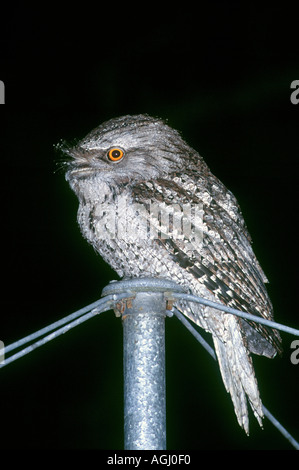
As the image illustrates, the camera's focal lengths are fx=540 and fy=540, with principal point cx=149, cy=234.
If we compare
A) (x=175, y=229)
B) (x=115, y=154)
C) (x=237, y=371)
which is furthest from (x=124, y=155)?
(x=237, y=371)

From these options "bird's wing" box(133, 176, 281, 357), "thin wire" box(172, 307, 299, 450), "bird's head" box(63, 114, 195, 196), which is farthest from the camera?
"bird's head" box(63, 114, 195, 196)

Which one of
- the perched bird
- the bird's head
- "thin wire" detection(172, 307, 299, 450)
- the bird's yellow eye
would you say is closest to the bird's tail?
the perched bird

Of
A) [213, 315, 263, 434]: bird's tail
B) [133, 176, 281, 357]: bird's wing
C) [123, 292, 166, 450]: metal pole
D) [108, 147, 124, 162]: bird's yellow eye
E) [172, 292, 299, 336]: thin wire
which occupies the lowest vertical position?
[123, 292, 166, 450]: metal pole

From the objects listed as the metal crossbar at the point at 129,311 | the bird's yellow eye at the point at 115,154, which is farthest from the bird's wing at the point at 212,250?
the metal crossbar at the point at 129,311

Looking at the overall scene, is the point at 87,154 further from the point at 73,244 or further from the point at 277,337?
the point at 73,244

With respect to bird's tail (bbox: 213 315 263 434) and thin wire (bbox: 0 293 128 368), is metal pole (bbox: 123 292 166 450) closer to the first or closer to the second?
thin wire (bbox: 0 293 128 368)

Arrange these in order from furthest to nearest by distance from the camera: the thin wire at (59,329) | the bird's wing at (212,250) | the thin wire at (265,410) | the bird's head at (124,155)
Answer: the bird's head at (124,155) < the bird's wing at (212,250) < the thin wire at (265,410) < the thin wire at (59,329)

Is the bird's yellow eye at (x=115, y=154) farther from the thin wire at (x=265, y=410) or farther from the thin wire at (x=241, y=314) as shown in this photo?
the thin wire at (x=241, y=314)

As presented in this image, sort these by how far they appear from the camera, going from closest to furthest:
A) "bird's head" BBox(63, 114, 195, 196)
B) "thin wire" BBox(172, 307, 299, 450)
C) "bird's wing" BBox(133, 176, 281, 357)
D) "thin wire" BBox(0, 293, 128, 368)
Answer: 1. "thin wire" BBox(0, 293, 128, 368)
2. "thin wire" BBox(172, 307, 299, 450)
3. "bird's wing" BBox(133, 176, 281, 357)
4. "bird's head" BBox(63, 114, 195, 196)
